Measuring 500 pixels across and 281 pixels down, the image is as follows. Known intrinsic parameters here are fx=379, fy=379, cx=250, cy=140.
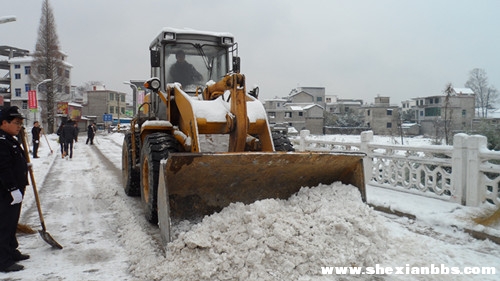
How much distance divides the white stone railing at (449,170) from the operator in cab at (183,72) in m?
4.24

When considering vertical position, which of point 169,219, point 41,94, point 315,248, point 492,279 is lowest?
point 492,279

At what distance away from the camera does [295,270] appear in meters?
3.61

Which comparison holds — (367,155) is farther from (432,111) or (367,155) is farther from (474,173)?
(432,111)

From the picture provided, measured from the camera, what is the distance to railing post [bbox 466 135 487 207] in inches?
233

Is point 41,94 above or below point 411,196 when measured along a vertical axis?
above

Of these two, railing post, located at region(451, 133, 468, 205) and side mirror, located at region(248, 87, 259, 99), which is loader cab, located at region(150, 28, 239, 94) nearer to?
side mirror, located at region(248, 87, 259, 99)

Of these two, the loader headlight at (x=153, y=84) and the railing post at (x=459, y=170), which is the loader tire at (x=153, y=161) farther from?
the railing post at (x=459, y=170)

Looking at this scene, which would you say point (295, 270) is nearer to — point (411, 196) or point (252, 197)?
point (252, 197)

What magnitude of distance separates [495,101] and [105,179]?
80.4 m

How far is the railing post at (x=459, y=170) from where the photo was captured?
620 centimetres

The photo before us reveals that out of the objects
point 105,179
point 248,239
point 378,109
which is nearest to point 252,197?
point 248,239

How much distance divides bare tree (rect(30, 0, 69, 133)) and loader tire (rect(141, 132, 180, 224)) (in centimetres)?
4356

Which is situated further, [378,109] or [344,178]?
[378,109]

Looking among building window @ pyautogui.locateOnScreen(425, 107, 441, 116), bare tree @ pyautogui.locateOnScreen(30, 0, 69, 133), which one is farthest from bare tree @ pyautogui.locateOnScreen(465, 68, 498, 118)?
bare tree @ pyautogui.locateOnScreen(30, 0, 69, 133)
